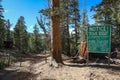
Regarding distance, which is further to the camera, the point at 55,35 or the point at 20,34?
the point at 20,34

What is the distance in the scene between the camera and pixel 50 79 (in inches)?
404

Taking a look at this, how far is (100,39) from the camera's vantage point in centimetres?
1234

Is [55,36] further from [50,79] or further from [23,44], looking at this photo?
[23,44]

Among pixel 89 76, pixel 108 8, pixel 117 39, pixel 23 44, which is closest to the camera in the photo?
pixel 89 76

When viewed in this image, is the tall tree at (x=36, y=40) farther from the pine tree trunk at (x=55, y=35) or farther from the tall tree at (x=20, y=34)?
the pine tree trunk at (x=55, y=35)

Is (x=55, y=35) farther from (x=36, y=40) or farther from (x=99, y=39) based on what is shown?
(x=36, y=40)

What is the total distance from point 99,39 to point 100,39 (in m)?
0.07

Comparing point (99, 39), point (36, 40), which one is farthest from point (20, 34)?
point (99, 39)

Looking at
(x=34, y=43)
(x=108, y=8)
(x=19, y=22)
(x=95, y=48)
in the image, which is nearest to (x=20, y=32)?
(x=19, y=22)

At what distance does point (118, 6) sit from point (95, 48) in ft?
18.7

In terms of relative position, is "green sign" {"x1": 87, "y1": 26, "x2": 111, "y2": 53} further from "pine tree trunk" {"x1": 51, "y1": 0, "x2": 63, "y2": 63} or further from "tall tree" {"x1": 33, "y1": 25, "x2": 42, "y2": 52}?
"tall tree" {"x1": 33, "y1": 25, "x2": 42, "y2": 52}

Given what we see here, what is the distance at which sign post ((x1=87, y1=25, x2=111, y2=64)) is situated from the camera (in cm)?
1209

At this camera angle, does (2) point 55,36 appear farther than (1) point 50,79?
Yes

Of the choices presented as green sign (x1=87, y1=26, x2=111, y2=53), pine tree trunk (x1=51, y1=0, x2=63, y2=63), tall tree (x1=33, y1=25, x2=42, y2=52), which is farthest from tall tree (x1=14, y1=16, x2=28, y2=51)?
green sign (x1=87, y1=26, x2=111, y2=53)
